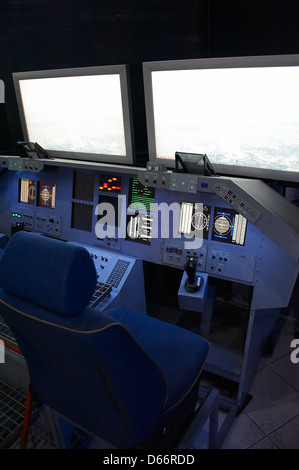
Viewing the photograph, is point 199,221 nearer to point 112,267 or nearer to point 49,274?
point 112,267

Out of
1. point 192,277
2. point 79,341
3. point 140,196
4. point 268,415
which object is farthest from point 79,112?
point 268,415

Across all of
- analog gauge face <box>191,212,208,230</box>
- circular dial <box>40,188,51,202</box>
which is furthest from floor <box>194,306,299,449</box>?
circular dial <box>40,188,51,202</box>

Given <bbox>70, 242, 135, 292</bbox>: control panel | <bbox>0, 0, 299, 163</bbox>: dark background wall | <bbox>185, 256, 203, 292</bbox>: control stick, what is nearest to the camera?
<bbox>185, 256, 203, 292</bbox>: control stick

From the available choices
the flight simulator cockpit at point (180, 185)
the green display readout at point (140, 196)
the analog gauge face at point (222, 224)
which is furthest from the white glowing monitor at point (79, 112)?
the analog gauge face at point (222, 224)

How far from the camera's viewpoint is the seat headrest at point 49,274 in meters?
1.01

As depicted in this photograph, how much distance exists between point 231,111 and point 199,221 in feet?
2.25

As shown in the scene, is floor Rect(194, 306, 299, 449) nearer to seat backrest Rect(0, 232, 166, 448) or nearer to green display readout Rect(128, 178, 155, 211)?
seat backrest Rect(0, 232, 166, 448)

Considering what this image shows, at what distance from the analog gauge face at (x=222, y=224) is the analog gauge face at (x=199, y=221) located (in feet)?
0.23

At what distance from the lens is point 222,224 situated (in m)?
2.16

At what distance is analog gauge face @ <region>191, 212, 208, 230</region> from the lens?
2211 mm

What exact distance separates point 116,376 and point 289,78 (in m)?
1.48

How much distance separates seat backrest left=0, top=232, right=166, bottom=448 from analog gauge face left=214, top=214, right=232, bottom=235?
1.18 metres

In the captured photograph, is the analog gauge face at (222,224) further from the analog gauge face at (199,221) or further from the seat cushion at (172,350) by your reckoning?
the seat cushion at (172,350)
